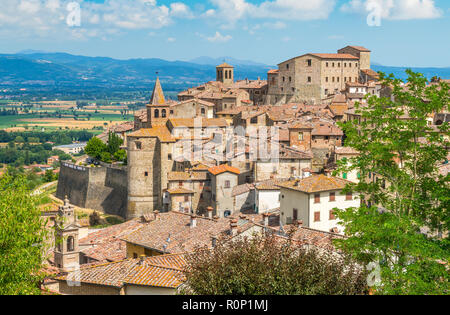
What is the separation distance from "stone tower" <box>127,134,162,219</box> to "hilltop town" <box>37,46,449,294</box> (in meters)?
0.08

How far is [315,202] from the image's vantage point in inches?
1284

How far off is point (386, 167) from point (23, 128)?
628 ft

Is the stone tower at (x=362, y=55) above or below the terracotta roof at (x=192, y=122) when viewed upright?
above

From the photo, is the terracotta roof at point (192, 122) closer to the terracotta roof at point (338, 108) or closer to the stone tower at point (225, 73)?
the terracotta roof at point (338, 108)

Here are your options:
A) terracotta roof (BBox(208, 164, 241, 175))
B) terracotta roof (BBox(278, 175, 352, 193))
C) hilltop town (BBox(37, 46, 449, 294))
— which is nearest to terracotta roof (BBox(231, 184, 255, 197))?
hilltop town (BBox(37, 46, 449, 294))

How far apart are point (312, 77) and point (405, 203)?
66036mm

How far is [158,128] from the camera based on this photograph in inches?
1994

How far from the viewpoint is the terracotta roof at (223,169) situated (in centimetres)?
4262

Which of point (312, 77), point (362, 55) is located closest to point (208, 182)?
point (312, 77)

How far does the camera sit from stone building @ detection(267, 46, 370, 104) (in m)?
79.8

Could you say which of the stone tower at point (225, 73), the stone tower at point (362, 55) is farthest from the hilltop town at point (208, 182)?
the stone tower at point (225, 73)

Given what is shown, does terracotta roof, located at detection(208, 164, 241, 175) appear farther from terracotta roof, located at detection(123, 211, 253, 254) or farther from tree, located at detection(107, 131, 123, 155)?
tree, located at detection(107, 131, 123, 155)
